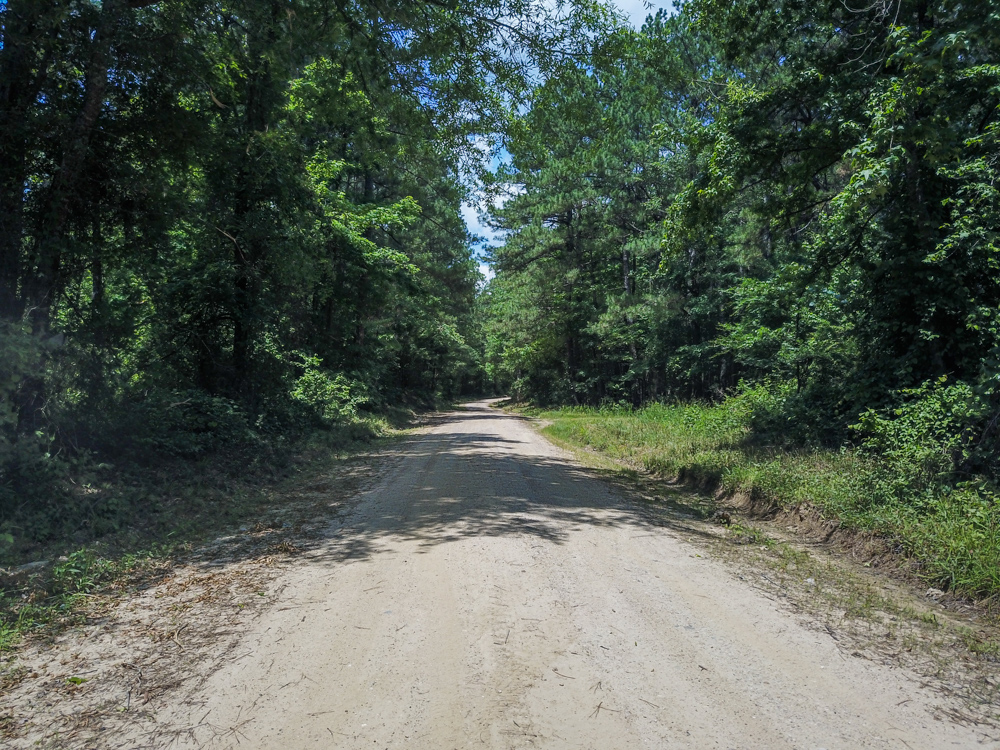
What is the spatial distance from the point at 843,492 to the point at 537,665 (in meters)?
5.42

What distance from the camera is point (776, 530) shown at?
7.41 metres

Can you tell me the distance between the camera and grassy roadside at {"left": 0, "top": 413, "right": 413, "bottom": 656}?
4.73m

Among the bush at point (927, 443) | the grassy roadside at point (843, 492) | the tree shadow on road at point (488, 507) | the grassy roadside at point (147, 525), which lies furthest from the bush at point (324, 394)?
the bush at point (927, 443)

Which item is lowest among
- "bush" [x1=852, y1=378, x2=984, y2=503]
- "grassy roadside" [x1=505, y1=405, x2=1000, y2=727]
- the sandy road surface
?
"grassy roadside" [x1=505, y1=405, x2=1000, y2=727]

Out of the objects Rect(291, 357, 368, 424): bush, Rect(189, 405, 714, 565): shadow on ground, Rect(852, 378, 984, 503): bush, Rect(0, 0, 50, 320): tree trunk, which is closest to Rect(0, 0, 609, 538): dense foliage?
Rect(0, 0, 50, 320): tree trunk

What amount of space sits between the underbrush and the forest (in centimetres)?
4

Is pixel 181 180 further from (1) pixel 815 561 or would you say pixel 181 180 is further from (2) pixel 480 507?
(1) pixel 815 561

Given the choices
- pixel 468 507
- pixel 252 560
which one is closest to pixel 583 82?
pixel 468 507

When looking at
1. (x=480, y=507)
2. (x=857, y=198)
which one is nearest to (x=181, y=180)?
(x=480, y=507)

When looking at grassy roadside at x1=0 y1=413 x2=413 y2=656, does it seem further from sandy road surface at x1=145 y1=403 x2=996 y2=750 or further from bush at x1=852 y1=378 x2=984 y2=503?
bush at x1=852 y1=378 x2=984 y2=503

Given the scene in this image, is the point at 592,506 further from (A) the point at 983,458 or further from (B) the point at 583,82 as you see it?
(B) the point at 583,82

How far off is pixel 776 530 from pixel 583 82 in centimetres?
784

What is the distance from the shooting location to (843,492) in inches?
278

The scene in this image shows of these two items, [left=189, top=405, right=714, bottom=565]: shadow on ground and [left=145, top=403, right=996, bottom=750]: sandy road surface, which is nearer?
[left=145, top=403, right=996, bottom=750]: sandy road surface
